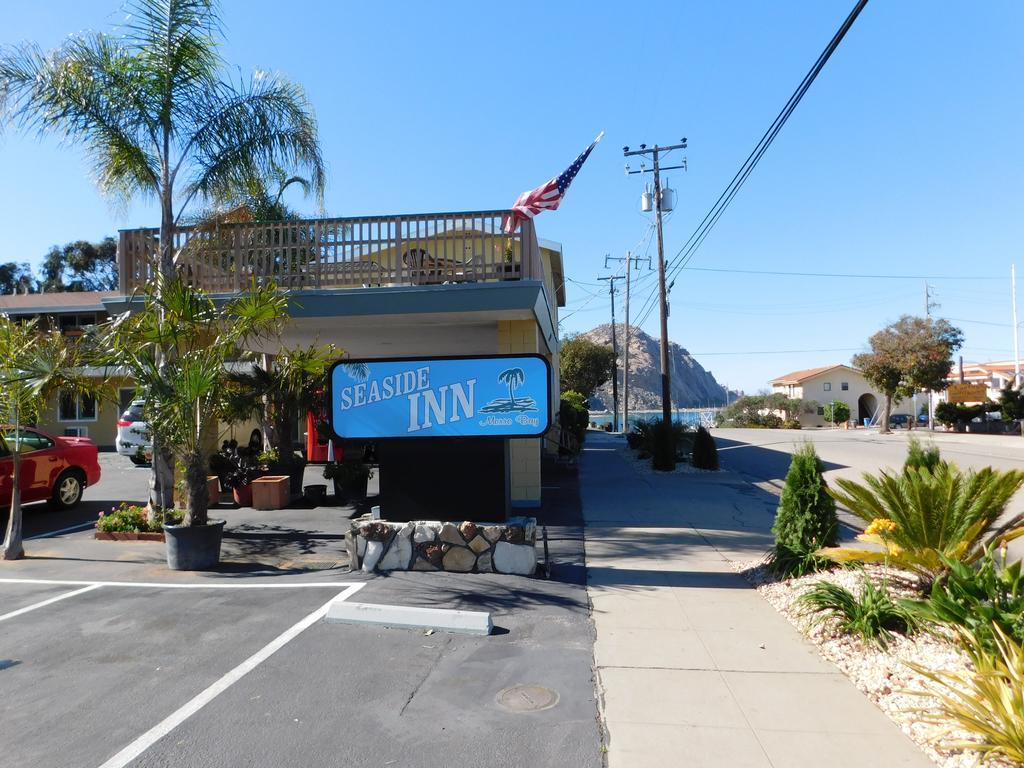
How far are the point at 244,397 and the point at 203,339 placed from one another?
3.56 ft

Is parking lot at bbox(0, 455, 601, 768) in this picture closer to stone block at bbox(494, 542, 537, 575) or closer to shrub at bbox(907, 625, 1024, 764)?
stone block at bbox(494, 542, 537, 575)

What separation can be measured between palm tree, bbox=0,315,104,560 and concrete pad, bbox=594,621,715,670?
659 centimetres

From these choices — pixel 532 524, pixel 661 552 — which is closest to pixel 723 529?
pixel 661 552

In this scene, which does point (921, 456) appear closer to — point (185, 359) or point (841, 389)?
point (185, 359)

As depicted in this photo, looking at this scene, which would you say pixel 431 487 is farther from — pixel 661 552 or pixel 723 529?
pixel 723 529

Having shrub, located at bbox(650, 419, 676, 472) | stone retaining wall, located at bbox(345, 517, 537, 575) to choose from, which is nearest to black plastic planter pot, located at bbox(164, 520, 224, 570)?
stone retaining wall, located at bbox(345, 517, 537, 575)

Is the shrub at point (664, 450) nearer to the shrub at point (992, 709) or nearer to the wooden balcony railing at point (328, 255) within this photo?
the wooden balcony railing at point (328, 255)

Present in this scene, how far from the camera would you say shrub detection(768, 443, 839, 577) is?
6.84m

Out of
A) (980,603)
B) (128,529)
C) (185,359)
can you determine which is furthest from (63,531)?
(980,603)

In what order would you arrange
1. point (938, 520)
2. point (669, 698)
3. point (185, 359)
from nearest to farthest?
point (669, 698) → point (938, 520) → point (185, 359)

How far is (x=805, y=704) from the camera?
4.28 m

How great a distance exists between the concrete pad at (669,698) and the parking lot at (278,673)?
186mm

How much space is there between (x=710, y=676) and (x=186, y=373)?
5945 millimetres

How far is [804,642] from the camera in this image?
5.35m
